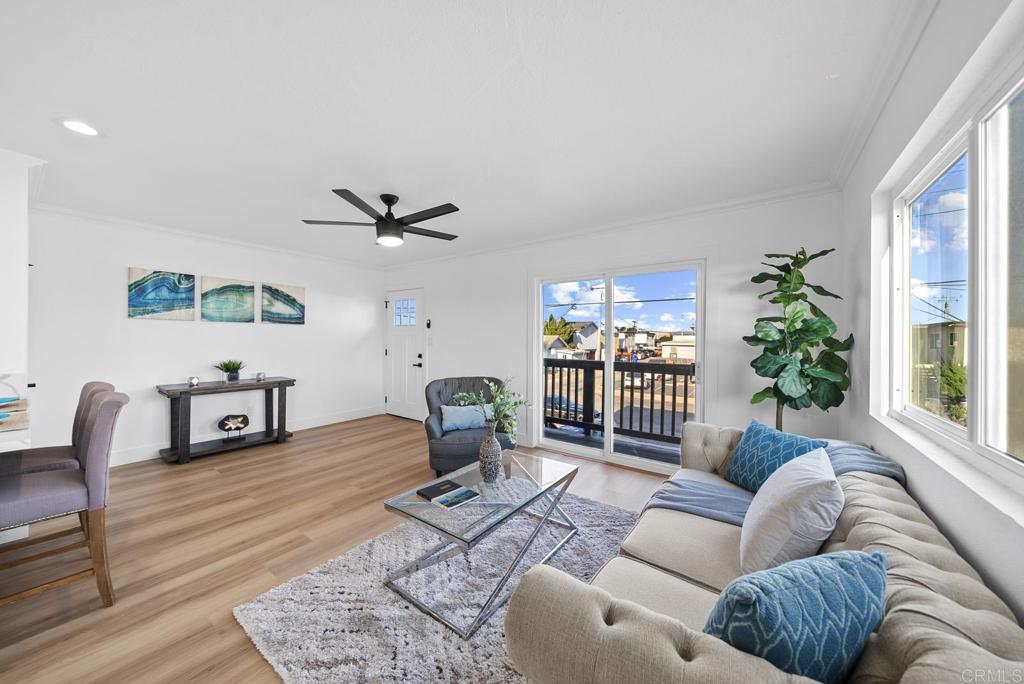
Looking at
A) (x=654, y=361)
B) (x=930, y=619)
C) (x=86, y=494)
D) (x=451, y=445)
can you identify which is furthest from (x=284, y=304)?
(x=930, y=619)

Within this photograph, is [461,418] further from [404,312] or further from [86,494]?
[404,312]

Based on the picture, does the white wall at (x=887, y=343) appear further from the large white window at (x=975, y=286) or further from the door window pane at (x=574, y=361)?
the door window pane at (x=574, y=361)

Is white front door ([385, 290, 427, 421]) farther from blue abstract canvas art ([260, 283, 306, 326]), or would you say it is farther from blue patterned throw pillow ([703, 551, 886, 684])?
blue patterned throw pillow ([703, 551, 886, 684])

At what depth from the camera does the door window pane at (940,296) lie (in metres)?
1.38

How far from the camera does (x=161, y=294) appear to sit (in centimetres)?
399

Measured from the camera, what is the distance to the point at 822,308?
290 cm

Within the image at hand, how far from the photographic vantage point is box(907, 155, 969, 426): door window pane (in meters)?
1.38

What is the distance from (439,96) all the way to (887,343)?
2.62 meters

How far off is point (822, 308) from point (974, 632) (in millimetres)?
2788

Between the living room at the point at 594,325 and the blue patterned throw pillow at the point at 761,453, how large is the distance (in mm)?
16

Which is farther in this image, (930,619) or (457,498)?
(457,498)
